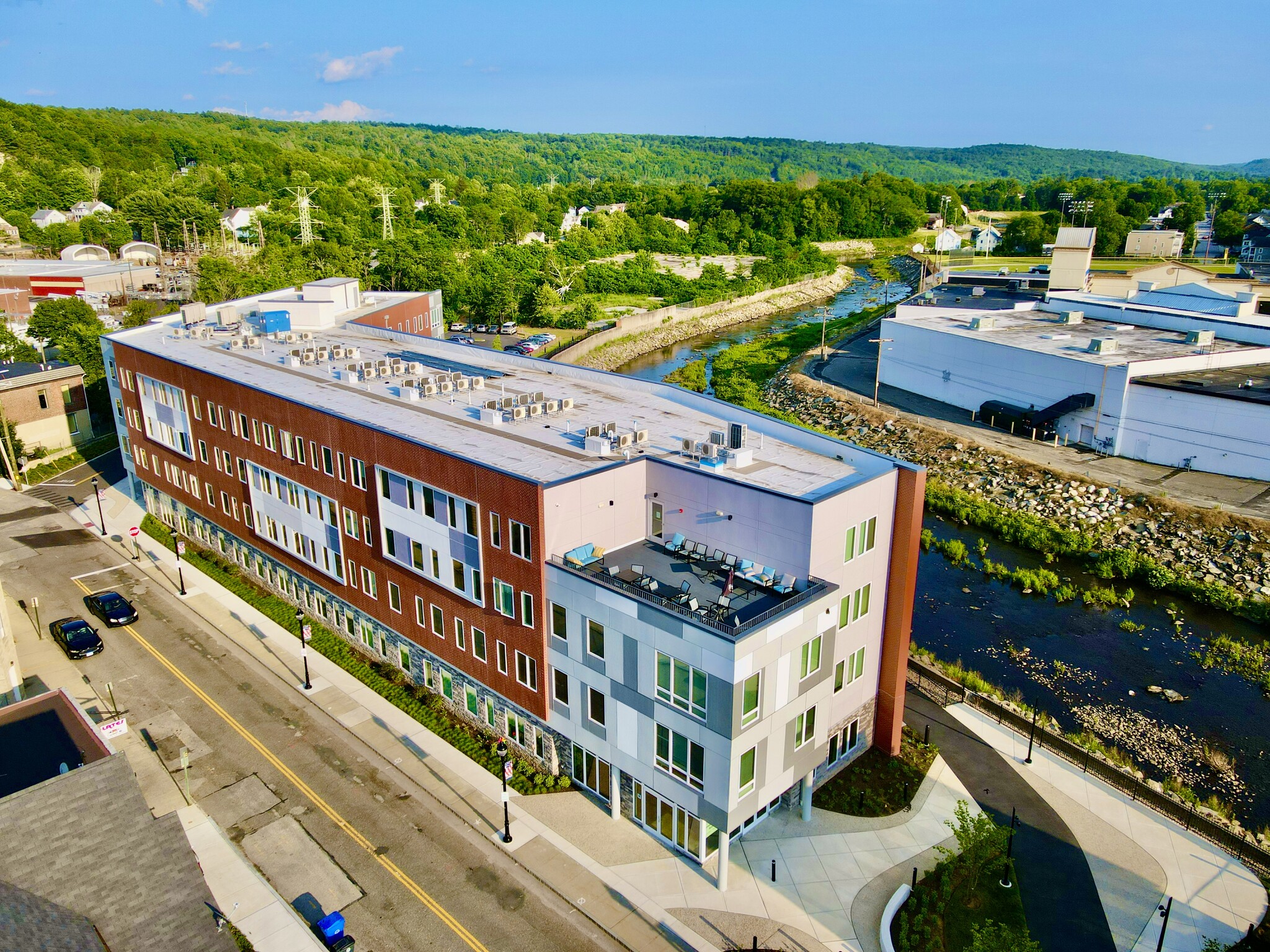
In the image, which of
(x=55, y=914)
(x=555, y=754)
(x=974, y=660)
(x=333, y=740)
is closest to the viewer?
(x=55, y=914)

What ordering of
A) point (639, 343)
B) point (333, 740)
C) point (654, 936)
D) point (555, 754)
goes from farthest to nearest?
point (639, 343)
point (333, 740)
point (555, 754)
point (654, 936)

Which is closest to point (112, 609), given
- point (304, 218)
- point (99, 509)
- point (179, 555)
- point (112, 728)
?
point (179, 555)

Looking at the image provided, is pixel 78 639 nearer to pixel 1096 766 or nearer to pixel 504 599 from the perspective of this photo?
pixel 504 599

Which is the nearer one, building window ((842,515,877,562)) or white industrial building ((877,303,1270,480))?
building window ((842,515,877,562))

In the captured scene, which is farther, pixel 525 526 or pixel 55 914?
pixel 525 526

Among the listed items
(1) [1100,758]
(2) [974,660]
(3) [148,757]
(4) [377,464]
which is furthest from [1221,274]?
(3) [148,757]

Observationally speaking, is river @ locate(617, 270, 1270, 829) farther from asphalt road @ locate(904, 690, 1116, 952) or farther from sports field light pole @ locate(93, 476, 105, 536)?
sports field light pole @ locate(93, 476, 105, 536)

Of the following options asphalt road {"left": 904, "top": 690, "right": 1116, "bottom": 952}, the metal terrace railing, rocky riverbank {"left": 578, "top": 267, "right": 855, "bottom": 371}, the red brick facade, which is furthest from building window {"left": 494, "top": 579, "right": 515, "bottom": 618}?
rocky riverbank {"left": 578, "top": 267, "right": 855, "bottom": 371}

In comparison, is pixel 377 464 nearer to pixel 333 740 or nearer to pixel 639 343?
pixel 333 740
